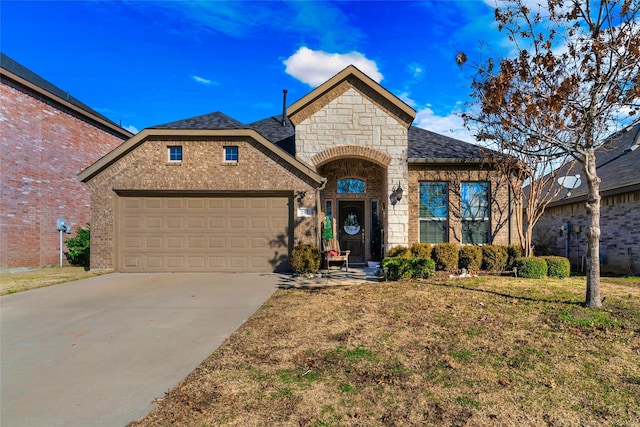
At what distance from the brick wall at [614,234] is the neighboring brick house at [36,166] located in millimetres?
19952

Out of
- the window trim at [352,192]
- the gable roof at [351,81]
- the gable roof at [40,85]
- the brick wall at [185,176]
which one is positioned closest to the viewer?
the brick wall at [185,176]

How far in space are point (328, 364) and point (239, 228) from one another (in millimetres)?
7497

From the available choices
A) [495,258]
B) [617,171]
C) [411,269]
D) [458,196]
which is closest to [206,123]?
[411,269]

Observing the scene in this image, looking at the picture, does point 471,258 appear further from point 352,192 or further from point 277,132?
point 277,132

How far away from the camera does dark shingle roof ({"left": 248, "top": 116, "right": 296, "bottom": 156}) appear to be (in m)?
12.8

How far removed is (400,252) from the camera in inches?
404

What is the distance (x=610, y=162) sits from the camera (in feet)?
43.9

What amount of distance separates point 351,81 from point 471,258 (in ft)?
22.0

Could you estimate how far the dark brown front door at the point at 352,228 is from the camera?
1297 centimetres

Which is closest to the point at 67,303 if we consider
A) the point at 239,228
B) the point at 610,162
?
the point at 239,228

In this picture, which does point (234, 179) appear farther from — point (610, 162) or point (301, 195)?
point (610, 162)

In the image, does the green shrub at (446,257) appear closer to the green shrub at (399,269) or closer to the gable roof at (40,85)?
the green shrub at (399,269)

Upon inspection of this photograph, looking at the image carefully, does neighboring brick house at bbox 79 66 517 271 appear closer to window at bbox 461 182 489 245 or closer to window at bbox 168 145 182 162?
window at bbox 168 145 182 162

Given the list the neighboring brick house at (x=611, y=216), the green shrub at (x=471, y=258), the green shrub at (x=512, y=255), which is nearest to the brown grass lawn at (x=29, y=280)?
the green shrub at (x=471, y=258)
